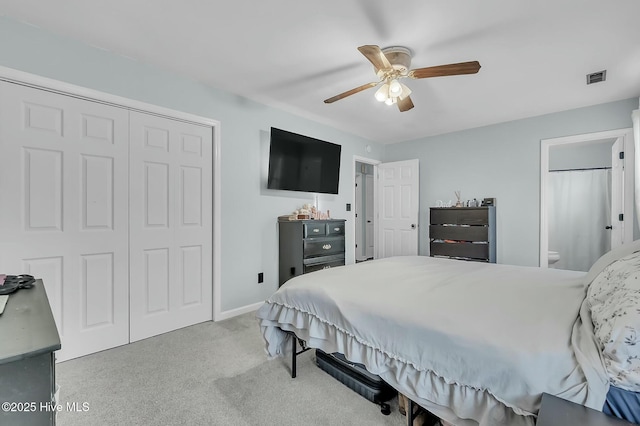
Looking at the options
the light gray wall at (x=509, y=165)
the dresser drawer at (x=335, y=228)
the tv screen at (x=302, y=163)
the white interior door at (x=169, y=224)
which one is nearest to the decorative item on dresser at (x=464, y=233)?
the light gray wall at (x=509, y=165)

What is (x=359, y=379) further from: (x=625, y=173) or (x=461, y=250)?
(x=625, y=173)

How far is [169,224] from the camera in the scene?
2705 mm

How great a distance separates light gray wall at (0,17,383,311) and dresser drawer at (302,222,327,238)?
481mm

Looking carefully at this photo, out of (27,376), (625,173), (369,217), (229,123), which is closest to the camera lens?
(27,376)

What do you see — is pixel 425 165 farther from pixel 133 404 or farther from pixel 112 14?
pixel 133 404

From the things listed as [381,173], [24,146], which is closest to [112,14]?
[24,146]

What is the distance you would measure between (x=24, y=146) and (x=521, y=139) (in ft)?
16.8

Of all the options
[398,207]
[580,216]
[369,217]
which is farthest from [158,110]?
[580,216]

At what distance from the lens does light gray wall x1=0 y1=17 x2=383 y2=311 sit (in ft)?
6.75

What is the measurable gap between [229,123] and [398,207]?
3029 mm

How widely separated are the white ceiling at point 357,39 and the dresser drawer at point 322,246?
1.63m

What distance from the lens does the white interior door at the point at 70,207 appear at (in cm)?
197

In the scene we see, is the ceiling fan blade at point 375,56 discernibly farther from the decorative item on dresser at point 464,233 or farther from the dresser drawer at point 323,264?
the decorative item on dresser at point 464,233

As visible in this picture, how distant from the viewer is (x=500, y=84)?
2.85 metres
